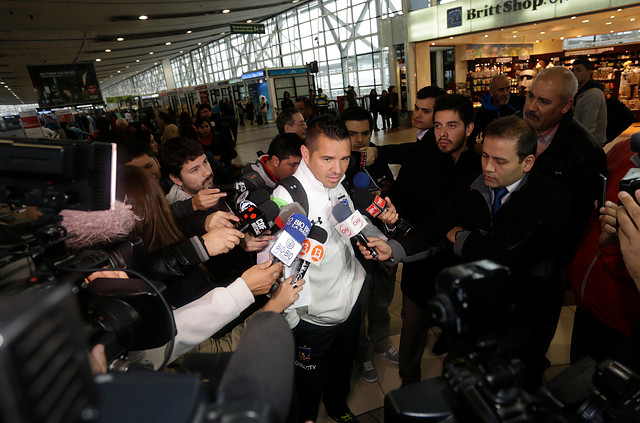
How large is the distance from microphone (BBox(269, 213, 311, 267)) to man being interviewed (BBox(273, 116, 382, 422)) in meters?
0.26

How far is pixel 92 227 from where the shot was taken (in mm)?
1116

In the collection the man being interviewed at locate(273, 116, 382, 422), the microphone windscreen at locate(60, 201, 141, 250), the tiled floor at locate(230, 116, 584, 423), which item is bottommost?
the tiled floor at locate(230, 116, 584, 423)

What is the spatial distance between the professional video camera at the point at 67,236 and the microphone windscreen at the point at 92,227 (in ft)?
0.83

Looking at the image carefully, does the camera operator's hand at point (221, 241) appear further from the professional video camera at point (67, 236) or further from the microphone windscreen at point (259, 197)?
the professional video camera at point (67, 236)

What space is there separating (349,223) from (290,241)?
0.30m

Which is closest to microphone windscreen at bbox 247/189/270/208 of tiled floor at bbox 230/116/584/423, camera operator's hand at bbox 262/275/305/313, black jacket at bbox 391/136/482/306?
camera operator's hand at bbox 262/275/305/313

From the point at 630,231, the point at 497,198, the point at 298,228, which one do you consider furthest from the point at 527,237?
the point at 298,228

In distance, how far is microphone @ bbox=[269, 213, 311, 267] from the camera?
1.27m

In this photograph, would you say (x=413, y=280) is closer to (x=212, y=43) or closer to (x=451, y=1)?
(x=451, y=1)

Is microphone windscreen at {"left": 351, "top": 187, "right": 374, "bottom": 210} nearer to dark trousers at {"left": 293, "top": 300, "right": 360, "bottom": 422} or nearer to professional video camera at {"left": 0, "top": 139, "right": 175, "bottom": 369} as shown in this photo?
dark trousers at {"left": 293, "top": 300, "right": 360, "bottom": 422}

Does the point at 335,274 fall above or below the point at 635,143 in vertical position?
below

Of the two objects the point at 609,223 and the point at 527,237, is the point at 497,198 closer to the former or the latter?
the point at 527,237

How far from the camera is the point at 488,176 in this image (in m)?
1.60

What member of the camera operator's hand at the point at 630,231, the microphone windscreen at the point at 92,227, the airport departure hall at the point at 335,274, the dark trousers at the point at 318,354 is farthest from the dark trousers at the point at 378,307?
the microphone windscreen at the point at 92,227
